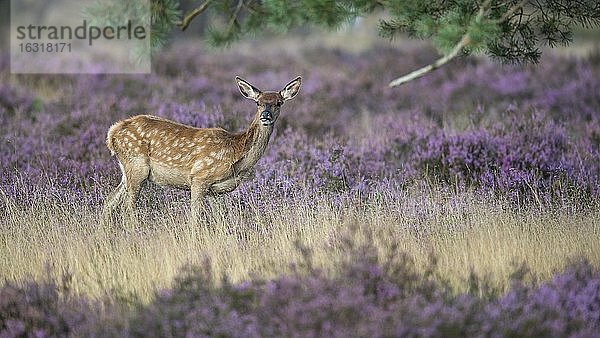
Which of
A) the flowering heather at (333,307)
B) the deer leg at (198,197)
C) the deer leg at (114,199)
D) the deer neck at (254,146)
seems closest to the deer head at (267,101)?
the deer neck at (254,146)

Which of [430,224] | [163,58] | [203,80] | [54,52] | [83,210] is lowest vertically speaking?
[430,224]

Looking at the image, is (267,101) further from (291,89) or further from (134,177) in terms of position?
(134,177)

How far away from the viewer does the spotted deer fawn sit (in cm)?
795

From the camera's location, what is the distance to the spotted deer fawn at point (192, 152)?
7949 millimetres

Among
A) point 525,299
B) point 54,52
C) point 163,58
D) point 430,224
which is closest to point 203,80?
point 163,58

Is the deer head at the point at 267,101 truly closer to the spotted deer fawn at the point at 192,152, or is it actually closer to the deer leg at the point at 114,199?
the spotted deer fawn at the point at 192,152

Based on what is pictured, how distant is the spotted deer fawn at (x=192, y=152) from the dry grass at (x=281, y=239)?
0.27 metres

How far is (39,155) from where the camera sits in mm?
10141

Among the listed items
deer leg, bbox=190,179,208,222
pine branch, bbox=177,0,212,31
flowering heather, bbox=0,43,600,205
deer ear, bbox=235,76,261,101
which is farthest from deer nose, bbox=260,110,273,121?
pine branch, bbox=177,0,212,31

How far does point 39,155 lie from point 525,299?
6.02 m

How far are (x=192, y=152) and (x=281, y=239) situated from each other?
143cm

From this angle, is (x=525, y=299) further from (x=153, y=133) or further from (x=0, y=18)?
(x=0, y=18)

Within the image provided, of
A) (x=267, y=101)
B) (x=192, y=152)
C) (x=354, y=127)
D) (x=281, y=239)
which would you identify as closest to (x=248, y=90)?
(x=267, y=101)

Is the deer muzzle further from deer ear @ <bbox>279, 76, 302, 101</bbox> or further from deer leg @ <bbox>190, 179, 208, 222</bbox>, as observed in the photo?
deer leg @ <bbox>190, 179, 208, 222</bbox>
